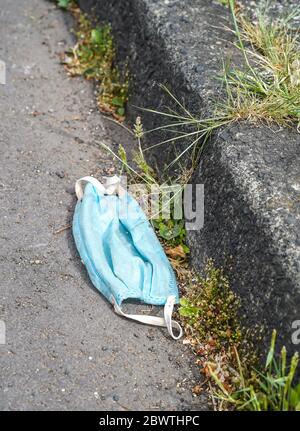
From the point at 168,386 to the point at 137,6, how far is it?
7.14ft

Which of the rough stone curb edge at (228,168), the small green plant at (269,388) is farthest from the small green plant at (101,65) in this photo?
the small green plant at (269,388)

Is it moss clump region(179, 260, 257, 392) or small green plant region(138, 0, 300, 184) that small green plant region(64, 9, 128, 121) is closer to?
small green plant region(138, 0, 300, 184)

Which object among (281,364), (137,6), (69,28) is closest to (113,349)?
(281,364)

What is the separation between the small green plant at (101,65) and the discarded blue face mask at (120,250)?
756 millimetres

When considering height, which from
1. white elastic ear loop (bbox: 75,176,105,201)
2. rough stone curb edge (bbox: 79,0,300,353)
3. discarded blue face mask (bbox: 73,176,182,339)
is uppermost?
rough stone curb edge (bbox: 79,0,300,353)

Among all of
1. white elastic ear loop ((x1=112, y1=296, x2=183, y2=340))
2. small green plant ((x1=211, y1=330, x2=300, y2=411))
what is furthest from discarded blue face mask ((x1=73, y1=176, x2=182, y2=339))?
small green plant ((x1=211, y1=330, x2=300, y2=411))

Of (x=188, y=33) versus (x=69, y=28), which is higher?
(x=188, y=33)

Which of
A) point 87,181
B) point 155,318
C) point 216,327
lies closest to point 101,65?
point 87,181

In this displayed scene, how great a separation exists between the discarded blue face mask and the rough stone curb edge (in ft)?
0.65

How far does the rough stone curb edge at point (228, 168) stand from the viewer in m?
2.86

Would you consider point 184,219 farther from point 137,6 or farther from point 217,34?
point 137,6

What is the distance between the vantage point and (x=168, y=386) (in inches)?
117

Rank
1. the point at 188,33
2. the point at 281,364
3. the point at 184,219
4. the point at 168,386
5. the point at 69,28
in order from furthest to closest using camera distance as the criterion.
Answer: the point at 69,28 → the point at 188,33 → the point at 184,219 → the point at 168,386 → the point at 281,364

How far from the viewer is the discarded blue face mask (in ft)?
10.7
